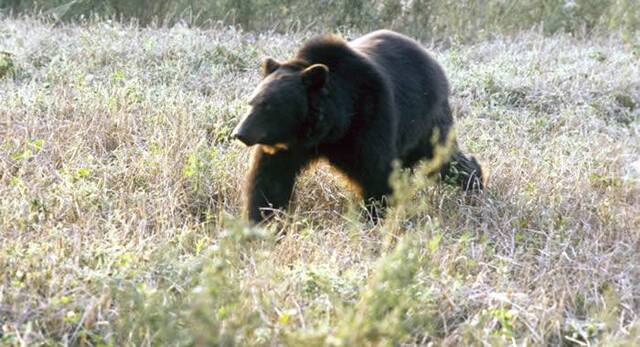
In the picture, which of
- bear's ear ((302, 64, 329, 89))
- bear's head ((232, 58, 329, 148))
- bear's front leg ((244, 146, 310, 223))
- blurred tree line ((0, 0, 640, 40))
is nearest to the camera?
bear's head ((232, 58, 329, 148))

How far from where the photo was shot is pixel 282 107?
15.1ft

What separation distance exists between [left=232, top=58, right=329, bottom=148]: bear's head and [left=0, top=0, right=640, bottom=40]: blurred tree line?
704 centimetres

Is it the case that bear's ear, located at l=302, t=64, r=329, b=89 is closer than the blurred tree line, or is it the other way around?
bear's ear, located at l=302, t=64, r=329, b=89

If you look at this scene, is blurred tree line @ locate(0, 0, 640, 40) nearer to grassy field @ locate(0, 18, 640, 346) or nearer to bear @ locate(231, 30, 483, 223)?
grassy field @ locate(0, 18, 640, 346)

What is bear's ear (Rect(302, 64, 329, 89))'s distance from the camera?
4.61m

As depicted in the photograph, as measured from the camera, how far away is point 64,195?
15.4ft

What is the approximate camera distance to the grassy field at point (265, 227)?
3193mm

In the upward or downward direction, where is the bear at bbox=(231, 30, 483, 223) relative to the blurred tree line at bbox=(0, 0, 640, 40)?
upward

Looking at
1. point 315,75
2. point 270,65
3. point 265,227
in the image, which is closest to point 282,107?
point 315,75

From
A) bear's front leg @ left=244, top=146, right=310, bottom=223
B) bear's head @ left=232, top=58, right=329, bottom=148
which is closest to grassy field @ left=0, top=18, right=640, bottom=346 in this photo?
bear's front leg @ left=244, top=146, right=310, bottom=223

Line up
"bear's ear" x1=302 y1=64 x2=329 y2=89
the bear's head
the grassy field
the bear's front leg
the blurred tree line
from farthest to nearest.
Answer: the blurred tree line → the bear's front leg → "bear's ear" x1=302 y1=64 x2=329 y2=89 → the bear's head → the grassy field

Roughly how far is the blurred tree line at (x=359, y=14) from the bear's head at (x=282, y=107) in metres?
7.04

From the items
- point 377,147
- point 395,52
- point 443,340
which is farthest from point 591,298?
point 395,52

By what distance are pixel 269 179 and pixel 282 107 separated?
1.63ft
